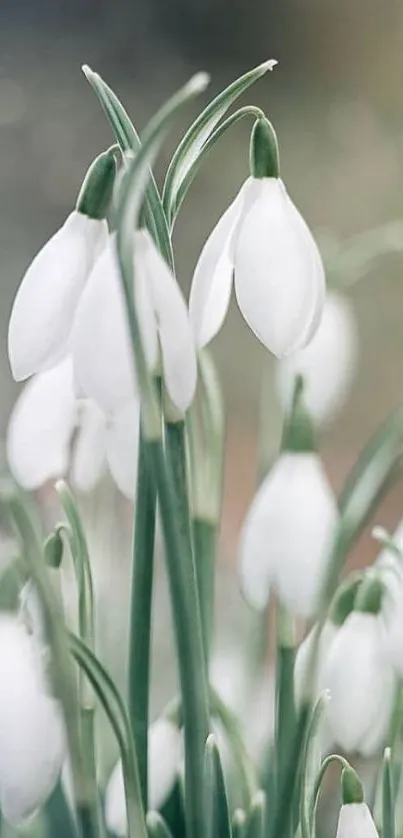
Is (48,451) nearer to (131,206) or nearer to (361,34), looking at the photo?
(131,206)

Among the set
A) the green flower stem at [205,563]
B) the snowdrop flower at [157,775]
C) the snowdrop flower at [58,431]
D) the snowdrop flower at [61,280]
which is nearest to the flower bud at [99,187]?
the snowdrop flower at [61,280]

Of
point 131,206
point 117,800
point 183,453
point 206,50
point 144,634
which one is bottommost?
point 117,800

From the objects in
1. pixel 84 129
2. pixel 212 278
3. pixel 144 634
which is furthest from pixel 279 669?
pixel 84 129

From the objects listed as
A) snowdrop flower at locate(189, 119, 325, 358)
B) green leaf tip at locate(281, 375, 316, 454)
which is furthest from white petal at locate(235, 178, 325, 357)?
green leaf tip at locate(281, 375, 316, 454)

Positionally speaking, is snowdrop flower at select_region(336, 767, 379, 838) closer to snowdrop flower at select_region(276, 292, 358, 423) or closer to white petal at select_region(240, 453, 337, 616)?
white petal at select_region(240, 453, 337, 616)

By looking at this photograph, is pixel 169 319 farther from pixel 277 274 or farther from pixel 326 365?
pixel 326 365

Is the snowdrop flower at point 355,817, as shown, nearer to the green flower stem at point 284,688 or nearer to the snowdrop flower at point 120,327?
the green flower stem at point 284,688

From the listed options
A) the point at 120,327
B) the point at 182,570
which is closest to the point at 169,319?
the point at 120,327
